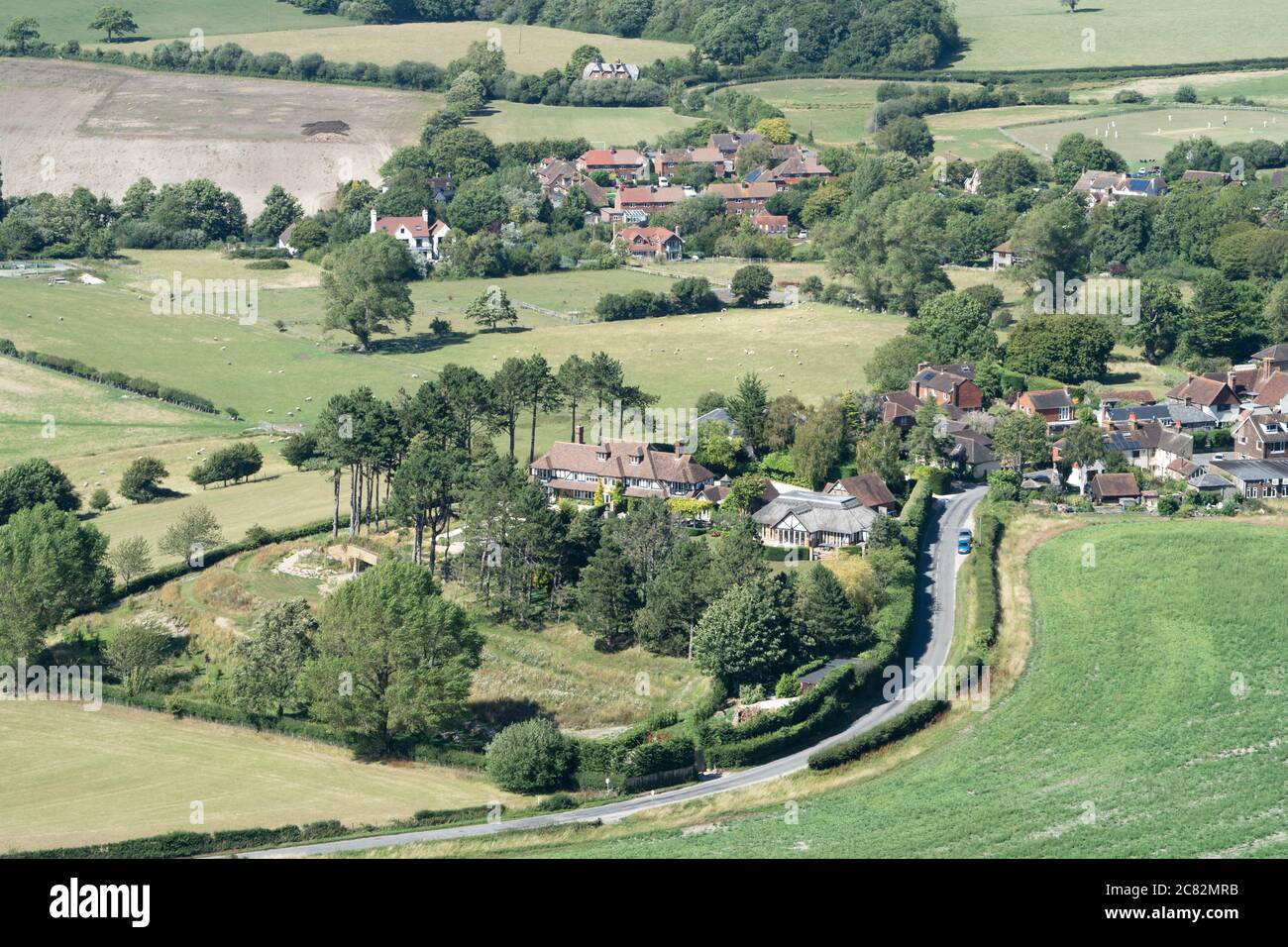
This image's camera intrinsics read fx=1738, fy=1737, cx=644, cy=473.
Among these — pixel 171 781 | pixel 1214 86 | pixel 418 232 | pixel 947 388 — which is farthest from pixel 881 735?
pixel 1214 86

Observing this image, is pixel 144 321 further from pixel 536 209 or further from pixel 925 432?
pixel 925 432

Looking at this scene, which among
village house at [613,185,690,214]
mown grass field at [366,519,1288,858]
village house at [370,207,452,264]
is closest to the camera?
mown grass field at [366,519,1288,858]

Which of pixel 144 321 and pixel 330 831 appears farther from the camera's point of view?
pixel 144 321

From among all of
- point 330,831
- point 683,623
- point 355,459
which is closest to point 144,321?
point 355,459

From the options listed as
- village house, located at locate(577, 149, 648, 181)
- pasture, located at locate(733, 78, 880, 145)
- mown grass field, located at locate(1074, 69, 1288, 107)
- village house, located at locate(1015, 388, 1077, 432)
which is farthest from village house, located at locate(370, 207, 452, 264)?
mown grass field, located at locate(1074, 69, 1288, 107)

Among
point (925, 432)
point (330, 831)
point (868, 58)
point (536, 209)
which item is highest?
point (868, 58)

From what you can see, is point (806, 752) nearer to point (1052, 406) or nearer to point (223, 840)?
point (223, 840)

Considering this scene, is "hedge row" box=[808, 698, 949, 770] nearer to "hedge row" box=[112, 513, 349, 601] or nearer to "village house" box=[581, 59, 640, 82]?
"hedge row" box=[112, 513, 349, 601]
